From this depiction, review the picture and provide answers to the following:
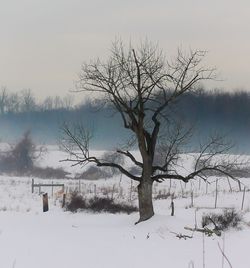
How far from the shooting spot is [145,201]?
1800 cm

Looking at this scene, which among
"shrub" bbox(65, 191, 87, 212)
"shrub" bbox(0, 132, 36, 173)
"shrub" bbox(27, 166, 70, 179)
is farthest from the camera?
"shrub" bbox(0, 132, 36, 173)

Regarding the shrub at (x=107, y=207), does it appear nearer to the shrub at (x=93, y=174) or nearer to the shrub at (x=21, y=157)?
the shrub at (x=93, y=174)

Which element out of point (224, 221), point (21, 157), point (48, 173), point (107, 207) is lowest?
point (107, 207)

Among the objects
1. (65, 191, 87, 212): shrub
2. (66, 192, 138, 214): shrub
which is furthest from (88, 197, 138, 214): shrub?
(65, 191, 87, 212): shrub

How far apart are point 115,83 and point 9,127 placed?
90.3 m

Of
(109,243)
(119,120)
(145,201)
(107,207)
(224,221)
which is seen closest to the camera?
(109,243)

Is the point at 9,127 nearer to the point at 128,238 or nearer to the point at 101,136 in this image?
the point at 101,136

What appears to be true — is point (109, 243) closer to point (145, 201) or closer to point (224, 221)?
point (224, 221)

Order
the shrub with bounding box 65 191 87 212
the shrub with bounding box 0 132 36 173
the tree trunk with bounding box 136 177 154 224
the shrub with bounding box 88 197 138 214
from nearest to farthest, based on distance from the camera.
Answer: the tree trunk with bounding box 136 177 154 224 < the shrub with bounding box 88 197 138 214 < the shrub with bounding box 65 191 87 212 < the shrub with bounding box 0 132 36 173

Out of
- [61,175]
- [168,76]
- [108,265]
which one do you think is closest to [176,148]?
[168,76]

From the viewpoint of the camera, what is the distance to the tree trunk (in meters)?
17.9

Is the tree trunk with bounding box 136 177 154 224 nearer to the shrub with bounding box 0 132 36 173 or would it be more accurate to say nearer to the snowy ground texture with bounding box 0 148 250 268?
the snowy ground texture with bounding box 0 148 250 268

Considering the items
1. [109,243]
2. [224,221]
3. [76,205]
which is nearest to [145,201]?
[224,221]

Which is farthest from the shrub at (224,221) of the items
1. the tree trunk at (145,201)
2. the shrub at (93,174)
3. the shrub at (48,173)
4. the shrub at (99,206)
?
the shrub at (48,173)
